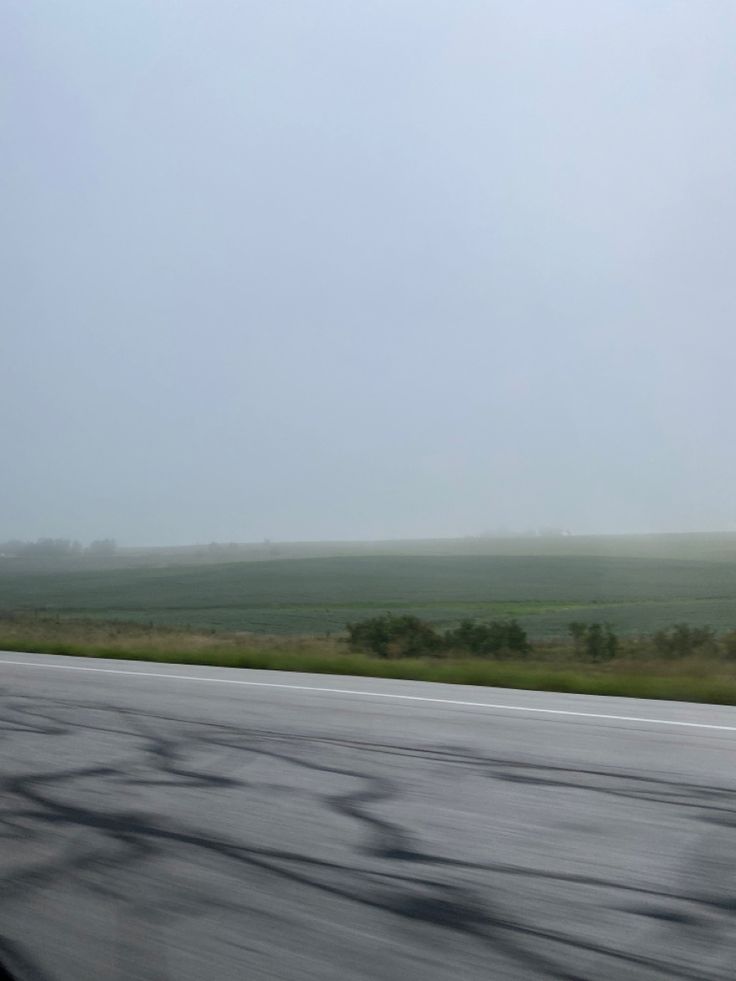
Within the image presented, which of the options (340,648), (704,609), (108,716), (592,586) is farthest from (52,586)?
(108,716)

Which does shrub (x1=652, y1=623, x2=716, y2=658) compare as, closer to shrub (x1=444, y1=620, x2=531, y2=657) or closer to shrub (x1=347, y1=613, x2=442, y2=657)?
shrub (x1=444, y1=620, x2=531, y2=657)

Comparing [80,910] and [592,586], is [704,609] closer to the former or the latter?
[592,586]

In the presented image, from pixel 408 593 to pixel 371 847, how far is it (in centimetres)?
5629

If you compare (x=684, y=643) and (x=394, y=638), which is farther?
(x=394, y=638)

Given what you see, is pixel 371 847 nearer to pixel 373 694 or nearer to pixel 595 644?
pixel 373 694

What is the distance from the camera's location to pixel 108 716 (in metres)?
11.9

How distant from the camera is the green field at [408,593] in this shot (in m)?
41.9

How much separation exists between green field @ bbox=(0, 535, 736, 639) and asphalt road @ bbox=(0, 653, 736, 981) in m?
22.7

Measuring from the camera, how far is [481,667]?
1719 centimetres

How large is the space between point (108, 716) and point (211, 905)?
6.78 metres

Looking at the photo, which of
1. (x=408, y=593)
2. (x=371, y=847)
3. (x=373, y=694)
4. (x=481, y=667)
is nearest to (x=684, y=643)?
(x=481, y=667)

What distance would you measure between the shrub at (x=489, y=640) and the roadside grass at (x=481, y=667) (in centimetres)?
54

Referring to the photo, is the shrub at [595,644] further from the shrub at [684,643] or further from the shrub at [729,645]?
the shrub at [729,645]

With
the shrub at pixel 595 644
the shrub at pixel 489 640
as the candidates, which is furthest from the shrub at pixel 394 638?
the shrub at pixel 595 644
